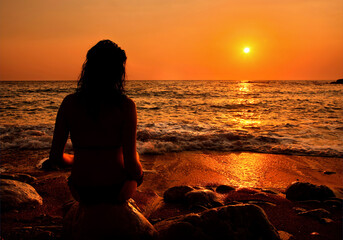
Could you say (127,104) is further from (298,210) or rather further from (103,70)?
(298,210)

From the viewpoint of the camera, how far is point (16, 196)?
3617mm

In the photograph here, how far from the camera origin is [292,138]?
906cm

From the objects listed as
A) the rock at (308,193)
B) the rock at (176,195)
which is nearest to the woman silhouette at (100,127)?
the rock at (176,195)

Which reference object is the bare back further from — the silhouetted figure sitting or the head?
the head

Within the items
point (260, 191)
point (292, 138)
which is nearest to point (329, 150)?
point (292, 138)

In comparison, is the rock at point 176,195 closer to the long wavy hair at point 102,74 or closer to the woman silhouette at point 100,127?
the woman silhouette at point 100,127

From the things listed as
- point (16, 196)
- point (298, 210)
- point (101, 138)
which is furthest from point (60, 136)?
point (298, 210)

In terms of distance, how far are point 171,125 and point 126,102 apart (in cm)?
987

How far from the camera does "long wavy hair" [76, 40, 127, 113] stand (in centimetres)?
205

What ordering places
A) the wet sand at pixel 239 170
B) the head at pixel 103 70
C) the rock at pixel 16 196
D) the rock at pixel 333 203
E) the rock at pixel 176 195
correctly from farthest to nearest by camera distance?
the wet sand at pixel 239 170, the rock at pixel 176 195, the rock at pixel 333 203, the rock at pixel 16 196, the head at pixel 103 70

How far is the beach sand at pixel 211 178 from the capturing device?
332 centimetres

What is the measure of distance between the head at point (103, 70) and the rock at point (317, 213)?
307 centimetres

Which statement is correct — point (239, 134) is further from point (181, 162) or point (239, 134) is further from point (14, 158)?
point (14, 158)

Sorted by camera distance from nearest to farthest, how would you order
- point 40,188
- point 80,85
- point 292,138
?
1. point 80,85
2. point 40,188
3. point 292,138
